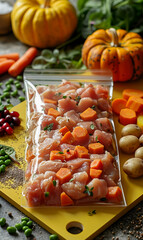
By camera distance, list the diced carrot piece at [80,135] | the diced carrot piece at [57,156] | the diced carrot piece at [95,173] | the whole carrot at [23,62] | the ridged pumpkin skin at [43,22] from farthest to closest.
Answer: the ridged pumpkin skin at [43,22]
the whole carrot at [23,62]
the diced carrot piece at [80,135]
the diced carrot piece at [57,156]
the diced carrot piece at [95,173]

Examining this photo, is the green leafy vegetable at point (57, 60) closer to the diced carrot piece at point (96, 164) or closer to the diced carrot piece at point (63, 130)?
the diced carrot piece at point (63, 130)

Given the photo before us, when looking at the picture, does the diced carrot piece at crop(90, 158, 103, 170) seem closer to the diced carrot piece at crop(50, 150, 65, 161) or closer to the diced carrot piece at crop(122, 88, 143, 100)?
the diced carrot piece at crop(50, 150, 65, 161)

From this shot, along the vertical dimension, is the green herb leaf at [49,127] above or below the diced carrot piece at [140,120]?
above

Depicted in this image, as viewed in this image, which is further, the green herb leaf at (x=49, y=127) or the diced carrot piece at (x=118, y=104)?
the diced carrot piece at (x=118, y=104)

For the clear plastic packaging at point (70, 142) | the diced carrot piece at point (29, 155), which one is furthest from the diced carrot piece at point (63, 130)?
the diced carrot piece at point (29, 155)

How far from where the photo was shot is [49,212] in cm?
360

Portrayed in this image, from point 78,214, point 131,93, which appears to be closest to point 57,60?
point 131,93

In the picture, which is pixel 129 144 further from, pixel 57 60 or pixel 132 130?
pixel 57 60

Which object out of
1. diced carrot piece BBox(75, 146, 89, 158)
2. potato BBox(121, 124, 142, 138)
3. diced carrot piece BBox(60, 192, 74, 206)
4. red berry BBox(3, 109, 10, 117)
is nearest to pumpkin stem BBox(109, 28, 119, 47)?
potato BBox(121, 124, 142, 138)

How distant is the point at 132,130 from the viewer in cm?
439

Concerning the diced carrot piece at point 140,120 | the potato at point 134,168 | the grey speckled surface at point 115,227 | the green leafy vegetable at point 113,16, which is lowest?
the grey speckled surface at point 115,227

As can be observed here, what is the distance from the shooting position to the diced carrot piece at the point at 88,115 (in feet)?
14.5

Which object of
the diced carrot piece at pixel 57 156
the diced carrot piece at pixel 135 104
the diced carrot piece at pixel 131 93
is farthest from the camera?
the diced carrot piece at pixel 131 93

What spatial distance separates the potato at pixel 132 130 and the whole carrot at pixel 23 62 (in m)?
2.36
